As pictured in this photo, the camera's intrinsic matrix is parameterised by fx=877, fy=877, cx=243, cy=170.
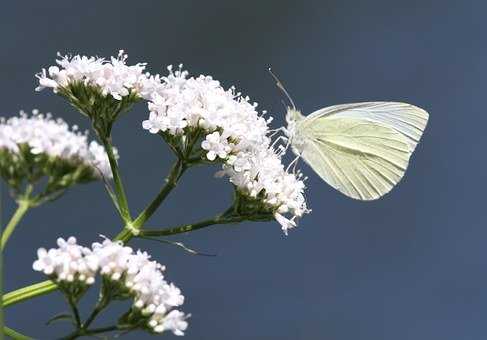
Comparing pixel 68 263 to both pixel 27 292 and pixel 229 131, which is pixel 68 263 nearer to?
pixel 27 292

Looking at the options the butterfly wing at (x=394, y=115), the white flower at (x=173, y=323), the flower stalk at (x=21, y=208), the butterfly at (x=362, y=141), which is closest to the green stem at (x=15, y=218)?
the flower stalk at (x=21, y=208)

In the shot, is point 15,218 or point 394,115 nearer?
point 15,218

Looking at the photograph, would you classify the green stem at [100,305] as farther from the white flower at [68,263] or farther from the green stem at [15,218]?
the green stem at [15,218]

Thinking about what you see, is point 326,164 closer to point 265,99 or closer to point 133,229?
point 133,229

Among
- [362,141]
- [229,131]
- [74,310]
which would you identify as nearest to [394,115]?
[362,141]

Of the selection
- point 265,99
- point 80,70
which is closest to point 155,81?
point 80,70

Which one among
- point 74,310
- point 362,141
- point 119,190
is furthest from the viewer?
point 362,141
